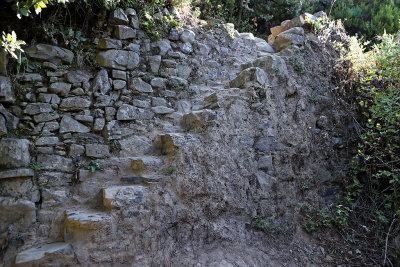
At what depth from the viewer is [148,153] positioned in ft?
11.5

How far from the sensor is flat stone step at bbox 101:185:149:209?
282cm

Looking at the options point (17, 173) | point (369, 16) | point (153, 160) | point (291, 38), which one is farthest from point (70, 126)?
point (369, 16)

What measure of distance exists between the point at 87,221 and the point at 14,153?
1076 millimetres

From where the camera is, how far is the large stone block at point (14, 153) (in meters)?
2.81

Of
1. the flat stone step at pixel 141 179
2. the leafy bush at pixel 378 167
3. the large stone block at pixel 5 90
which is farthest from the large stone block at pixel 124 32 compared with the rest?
the leafy bush at pixel 378 167

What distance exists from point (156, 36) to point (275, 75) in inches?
75.4

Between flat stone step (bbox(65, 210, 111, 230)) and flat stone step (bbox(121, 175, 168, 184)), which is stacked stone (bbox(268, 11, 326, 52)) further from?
flat stone step (bbox(65, 210, 111, 230))

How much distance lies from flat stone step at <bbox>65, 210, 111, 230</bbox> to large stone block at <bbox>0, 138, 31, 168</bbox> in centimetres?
76

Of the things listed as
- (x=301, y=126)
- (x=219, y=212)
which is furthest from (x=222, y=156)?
(x=301, y=126)

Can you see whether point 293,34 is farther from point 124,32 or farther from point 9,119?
point 9,119

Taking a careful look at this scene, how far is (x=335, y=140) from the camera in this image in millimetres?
4359

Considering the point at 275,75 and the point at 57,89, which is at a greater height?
the point at 275,75

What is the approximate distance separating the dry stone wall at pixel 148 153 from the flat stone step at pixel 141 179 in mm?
13

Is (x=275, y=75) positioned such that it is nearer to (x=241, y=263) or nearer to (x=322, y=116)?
(x=322, y=116)
